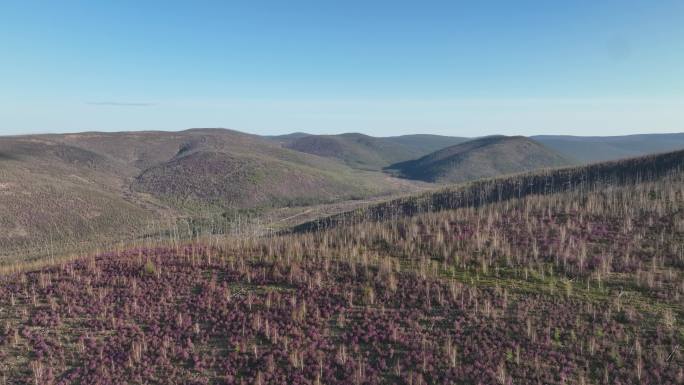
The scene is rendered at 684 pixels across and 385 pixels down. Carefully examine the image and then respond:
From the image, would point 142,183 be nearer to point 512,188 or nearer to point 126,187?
point 126,187

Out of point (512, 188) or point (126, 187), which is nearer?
point (512, 188)

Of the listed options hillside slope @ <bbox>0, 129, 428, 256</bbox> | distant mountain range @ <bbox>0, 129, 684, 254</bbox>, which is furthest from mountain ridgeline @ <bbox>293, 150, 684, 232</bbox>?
distant mountain range @ <bbox>0, 129, 684, 254</bbox>

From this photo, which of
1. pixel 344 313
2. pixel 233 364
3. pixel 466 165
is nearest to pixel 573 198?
pixel 344 313

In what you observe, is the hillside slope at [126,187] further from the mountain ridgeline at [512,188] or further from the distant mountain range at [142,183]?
the mountain ridgeline at [512,188]

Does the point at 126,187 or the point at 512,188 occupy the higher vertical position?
the point at 512,188

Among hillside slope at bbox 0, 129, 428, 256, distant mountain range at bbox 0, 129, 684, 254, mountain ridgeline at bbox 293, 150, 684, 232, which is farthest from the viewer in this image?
distant mountain range at bbox 0, 129, 684, 254

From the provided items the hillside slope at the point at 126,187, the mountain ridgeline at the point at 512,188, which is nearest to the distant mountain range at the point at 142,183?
the hillside slope at the point at 126,187

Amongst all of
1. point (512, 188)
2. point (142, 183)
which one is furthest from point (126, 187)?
point (512, 188)

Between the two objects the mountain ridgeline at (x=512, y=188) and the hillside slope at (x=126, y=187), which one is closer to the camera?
the mountain ridgeline at (x=512, y=188)

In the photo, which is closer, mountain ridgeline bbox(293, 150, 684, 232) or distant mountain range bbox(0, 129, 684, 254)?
mountain ridgeline bbox(293, 150, 684, 232)

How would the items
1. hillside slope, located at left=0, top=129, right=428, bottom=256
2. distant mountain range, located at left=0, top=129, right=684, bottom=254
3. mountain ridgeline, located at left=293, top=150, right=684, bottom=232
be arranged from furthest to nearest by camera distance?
distant mountain range, located at left=0, top=129, right=684, bottom=254
hillside slope, located at left=0, top=129, right=428, bottom=256
mountain ridgeline, located at left=293, top=150, right=684, bottom=232

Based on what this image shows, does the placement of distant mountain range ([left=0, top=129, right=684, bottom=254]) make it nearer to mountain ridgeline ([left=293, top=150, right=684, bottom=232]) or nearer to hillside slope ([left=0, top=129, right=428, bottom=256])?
hillside slope ([left=0, top=129, right=428, bottom=256])
